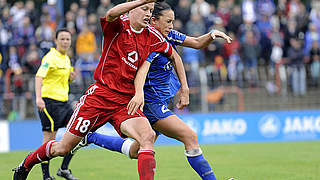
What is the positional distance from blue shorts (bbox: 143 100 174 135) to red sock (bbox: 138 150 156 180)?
0.79 metres

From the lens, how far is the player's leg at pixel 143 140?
550 cm

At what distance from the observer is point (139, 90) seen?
577 centimetres

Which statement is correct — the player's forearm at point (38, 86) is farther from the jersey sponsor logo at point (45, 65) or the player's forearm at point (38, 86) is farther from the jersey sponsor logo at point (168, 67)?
the jersey sponsor logo at point (168, 67)

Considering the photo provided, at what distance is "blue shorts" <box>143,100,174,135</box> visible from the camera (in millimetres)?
6309

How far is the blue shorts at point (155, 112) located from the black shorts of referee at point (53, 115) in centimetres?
236

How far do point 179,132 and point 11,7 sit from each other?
12.9m

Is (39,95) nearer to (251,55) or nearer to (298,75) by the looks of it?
(251,55)

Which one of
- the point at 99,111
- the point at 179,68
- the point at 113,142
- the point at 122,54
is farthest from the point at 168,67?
the point at 113,142

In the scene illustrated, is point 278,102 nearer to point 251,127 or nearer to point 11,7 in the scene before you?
point 251,127

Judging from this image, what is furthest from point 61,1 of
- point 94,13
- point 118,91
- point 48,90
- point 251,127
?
point 118,91

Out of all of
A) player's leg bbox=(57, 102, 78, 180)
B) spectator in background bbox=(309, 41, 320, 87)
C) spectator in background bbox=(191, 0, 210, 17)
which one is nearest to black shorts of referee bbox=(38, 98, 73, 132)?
player's leg bbox=(57, 102, 78, 180)

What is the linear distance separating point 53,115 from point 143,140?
3.04m

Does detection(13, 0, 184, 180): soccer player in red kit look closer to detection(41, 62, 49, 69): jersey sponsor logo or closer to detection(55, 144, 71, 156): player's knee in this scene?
detection(55, 144, 71, 156): player's knee

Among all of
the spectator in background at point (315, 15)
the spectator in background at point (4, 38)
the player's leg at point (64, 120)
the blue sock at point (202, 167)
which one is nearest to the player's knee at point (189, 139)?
the blue sock at point (202, 167)
